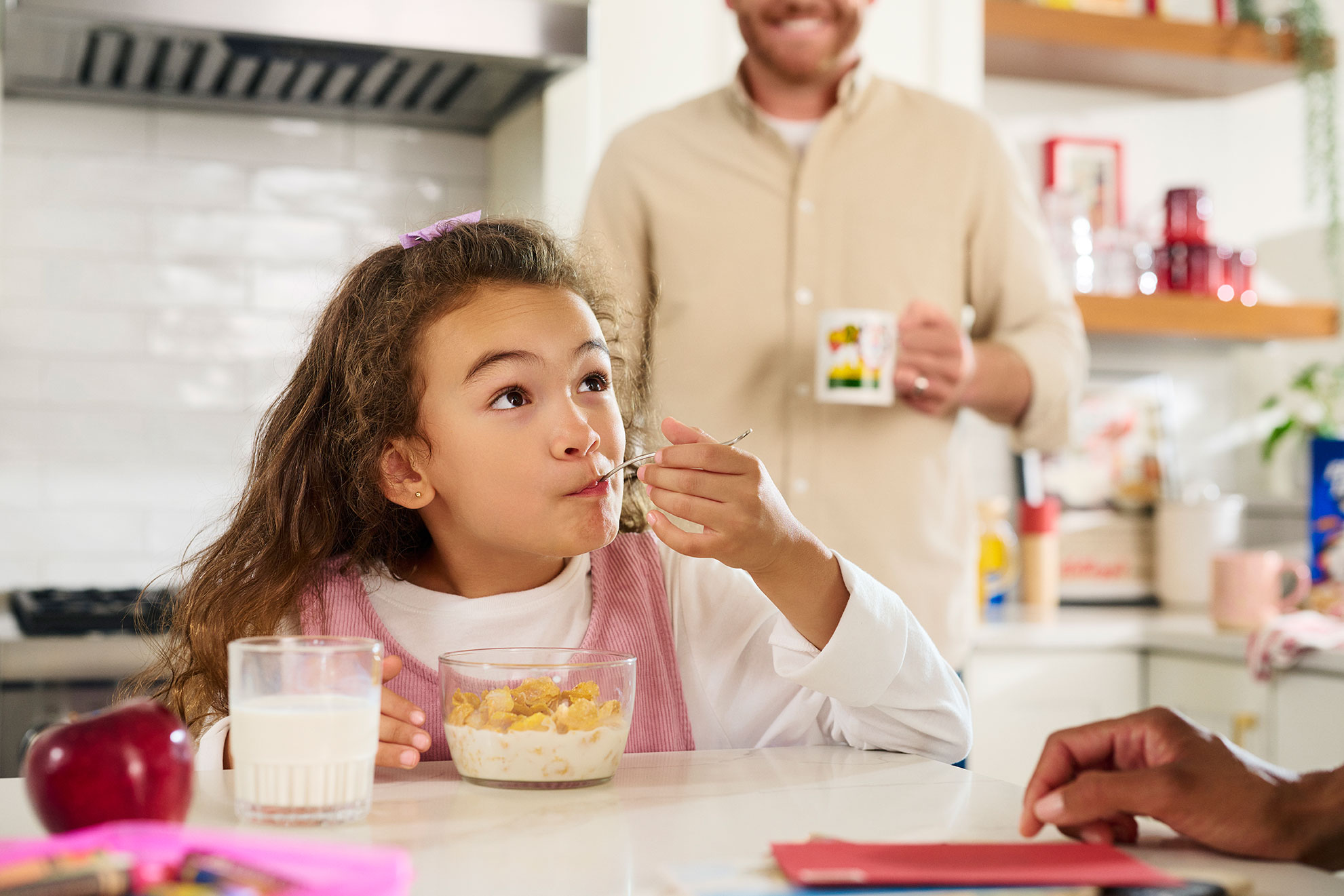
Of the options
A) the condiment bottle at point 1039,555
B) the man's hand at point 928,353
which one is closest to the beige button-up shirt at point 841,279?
the man's hand at point 928,353

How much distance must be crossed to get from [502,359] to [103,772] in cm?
60

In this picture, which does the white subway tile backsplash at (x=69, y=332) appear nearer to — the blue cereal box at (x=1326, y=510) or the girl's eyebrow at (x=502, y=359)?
the girl's eyebrow at (x=502, y=359)

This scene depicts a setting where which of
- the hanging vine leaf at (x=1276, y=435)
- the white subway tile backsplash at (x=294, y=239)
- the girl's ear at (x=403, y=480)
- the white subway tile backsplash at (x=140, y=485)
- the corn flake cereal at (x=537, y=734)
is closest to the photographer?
the corn flake cereal at (x=537, y=734)

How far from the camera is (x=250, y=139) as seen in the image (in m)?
2.54

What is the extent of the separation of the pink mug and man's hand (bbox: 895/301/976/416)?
3.30ft

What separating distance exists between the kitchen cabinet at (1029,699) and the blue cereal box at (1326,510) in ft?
1.94

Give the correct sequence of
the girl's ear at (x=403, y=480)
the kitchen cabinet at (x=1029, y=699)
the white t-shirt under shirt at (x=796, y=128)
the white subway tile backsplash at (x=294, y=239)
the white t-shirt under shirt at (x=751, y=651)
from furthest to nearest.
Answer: the white subway tile backsplash at (x=294, y=239) → the kitchen cabinet at (x=1029, y=699) → the white t-shirt under shirt at (x=796, y=128) → the girl's ear at (x=403, y=480) → the white t-shirt under shirt at (x=751, y=651)

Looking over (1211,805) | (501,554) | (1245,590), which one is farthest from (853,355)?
(1245,590)

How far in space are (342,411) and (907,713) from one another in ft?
2.10

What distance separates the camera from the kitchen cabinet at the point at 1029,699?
2.33 metres

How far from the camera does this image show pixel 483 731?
2.91 ft

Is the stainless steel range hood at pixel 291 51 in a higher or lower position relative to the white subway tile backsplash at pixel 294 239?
higher

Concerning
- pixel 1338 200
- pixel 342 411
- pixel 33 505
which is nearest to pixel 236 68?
pixel 33 505

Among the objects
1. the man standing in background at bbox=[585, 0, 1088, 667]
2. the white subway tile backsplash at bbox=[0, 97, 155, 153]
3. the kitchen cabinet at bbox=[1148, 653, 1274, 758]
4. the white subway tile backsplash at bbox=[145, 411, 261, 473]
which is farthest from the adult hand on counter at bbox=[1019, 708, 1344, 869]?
the white subway tile backsplash at bbox=[0, 97, 155, 153]
